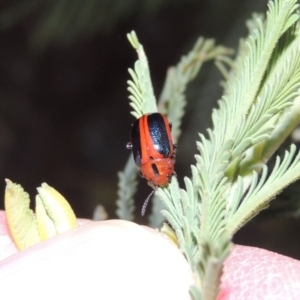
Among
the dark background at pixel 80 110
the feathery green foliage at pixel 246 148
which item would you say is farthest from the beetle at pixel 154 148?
the dark background at pixel 80 110

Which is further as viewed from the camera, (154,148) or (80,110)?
(80,110)

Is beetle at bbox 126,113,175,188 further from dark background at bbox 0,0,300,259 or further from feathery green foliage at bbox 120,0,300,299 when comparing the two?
dark background at bbox 0,0,300,259

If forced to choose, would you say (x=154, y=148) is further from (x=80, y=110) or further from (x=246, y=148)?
(x=80, y=110)

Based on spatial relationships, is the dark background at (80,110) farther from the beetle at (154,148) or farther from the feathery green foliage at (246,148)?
the feathery green foliage at (246,148)

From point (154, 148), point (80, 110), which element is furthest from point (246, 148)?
point (80, 110)

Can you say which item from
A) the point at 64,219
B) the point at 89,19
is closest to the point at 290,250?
the point at 89,19

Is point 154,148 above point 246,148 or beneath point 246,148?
above
